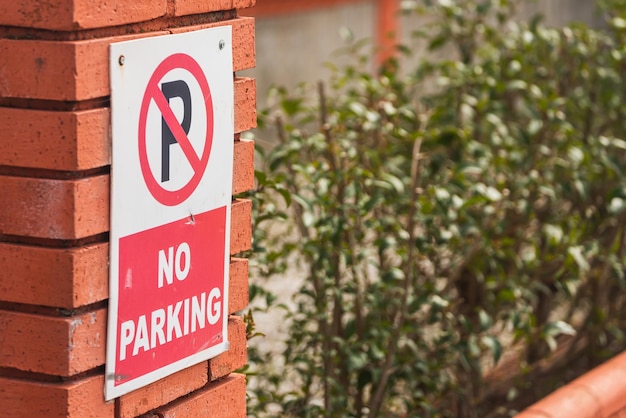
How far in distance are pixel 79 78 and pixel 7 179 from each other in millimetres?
198

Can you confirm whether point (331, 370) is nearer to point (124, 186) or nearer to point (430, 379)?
point (430, 379)

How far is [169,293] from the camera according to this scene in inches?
78.2

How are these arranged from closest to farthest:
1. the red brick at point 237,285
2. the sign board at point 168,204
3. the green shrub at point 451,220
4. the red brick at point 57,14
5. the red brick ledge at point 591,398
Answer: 1. the red brick at point 57,14
2. the sign board at point 168,204
3. the red brick at point 237,285
4. the red brick ledge at point 591,398
5. the green shrub at point 451,220

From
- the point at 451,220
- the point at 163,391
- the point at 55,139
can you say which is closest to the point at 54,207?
the point at 55,139

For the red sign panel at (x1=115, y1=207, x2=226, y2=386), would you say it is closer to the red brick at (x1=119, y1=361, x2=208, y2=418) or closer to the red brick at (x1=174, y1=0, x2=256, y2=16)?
the red brick at (x1=119, y1=361, x2=208, y2=418)

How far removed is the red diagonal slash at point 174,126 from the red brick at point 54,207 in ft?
0.51

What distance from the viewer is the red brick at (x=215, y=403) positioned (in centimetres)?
209

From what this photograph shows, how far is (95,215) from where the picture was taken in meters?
1.81

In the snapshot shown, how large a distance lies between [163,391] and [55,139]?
0.50 m

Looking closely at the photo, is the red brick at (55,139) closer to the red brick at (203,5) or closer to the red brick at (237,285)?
the red brick at (203,5)

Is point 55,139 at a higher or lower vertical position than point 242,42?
lower

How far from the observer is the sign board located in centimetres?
185

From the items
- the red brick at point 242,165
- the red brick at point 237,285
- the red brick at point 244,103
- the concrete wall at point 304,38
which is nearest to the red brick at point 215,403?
the red brick at point 237,285

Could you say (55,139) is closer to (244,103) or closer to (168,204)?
(168,204)
